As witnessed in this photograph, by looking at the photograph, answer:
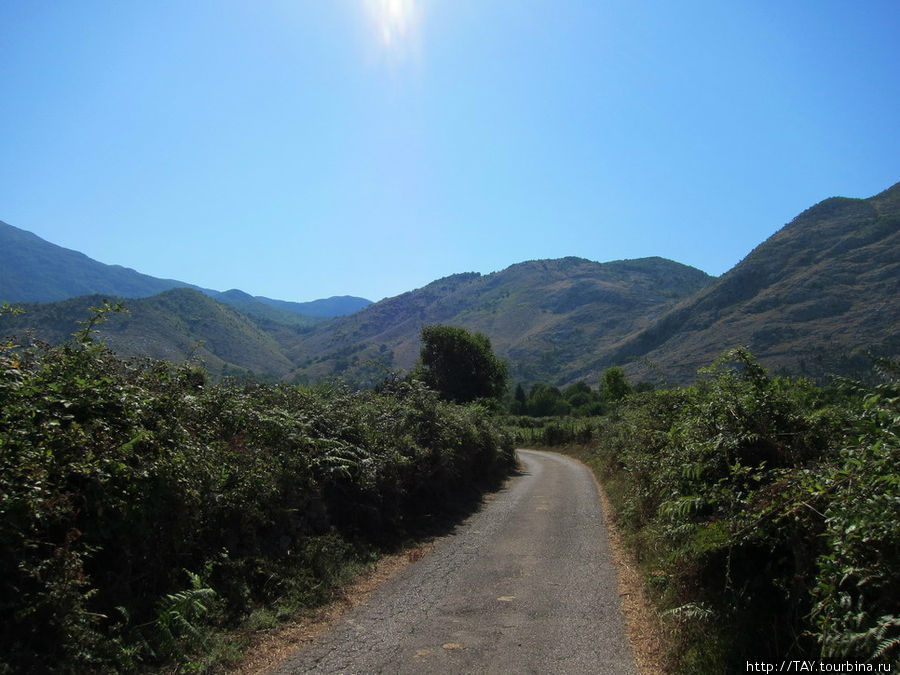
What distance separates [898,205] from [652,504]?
176647 mm

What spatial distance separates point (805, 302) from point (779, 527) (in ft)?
420

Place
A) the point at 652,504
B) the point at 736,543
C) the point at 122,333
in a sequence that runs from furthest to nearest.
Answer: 1. the point at 122,333
2. the point at 652,504
3. the point at 736,543

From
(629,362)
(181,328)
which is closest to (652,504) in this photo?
(181,328)

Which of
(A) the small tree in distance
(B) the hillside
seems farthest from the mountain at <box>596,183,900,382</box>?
(B) the hillside

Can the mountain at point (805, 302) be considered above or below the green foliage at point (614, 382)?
above

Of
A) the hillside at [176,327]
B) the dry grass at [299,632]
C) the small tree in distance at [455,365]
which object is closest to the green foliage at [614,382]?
the small tree in distance at [455,365]

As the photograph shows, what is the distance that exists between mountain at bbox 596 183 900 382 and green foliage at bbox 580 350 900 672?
245ft

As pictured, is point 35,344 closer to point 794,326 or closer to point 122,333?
point 122,333

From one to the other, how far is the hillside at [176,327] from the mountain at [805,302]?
286 ft

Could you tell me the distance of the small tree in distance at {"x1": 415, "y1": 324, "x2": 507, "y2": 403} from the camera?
157ft

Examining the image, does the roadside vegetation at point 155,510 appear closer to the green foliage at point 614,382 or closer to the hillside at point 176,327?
the green foliage at point 614,382

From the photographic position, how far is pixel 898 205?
453ft

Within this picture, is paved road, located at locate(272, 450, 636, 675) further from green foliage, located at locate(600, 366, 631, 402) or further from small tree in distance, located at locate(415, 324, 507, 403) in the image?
green foliage, located at locate(600, 366, 631, 402)

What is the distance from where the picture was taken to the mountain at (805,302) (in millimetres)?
89125
